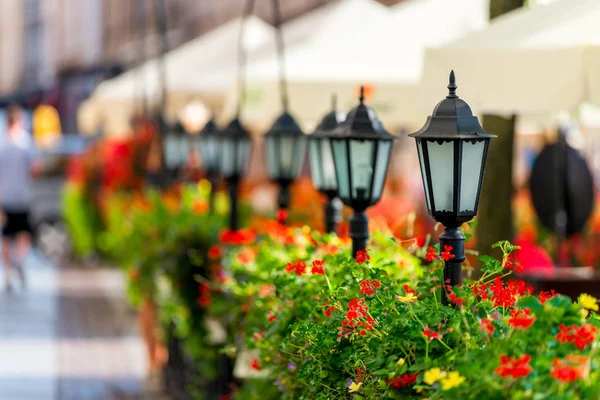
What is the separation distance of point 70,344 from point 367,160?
23.4 ft

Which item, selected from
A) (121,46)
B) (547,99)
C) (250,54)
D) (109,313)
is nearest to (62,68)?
(121,46)

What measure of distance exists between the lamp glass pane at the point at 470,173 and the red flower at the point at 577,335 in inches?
43.5

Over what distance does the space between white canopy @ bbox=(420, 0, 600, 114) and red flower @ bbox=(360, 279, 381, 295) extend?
213cm

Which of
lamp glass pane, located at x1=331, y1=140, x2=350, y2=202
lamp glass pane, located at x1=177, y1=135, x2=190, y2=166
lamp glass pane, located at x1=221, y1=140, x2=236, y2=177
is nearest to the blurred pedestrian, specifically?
lamp glass pane, located at x1=177, y1=135, x2=190, y2=166

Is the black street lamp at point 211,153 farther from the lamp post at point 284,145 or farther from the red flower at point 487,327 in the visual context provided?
the red flower at point 487,327

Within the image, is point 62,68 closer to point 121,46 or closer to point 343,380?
point 121,46

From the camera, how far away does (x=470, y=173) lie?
3.97m

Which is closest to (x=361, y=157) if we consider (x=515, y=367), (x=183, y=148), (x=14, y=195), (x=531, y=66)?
(x=531, y=66)

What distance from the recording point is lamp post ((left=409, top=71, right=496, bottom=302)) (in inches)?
154

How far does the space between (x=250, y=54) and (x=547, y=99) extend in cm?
477

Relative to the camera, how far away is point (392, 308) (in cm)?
356

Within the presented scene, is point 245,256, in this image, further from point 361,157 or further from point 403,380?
point 403,380

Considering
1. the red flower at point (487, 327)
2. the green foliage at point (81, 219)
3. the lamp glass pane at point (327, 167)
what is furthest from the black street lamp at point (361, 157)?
the green foliage at point (81, 219)

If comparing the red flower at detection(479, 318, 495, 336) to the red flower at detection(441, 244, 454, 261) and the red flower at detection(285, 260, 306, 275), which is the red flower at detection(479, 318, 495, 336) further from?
the red flower at detection(285, 260, 306, 275)
